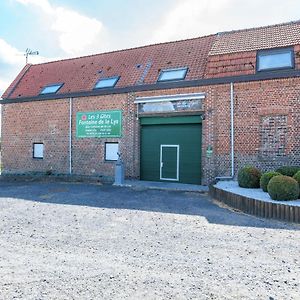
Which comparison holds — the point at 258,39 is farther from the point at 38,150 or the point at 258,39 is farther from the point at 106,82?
the point at 38,150

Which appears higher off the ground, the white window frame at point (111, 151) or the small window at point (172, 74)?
the small window at point (172, 74)

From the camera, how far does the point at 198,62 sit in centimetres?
1505

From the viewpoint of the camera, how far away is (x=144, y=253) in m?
5.14

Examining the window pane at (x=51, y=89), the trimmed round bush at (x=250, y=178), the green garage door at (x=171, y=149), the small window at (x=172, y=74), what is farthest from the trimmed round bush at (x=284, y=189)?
the window pane at (x=51, y=89)

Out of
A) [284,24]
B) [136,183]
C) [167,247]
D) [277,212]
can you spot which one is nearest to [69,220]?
[167,247]

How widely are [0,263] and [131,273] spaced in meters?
1.96

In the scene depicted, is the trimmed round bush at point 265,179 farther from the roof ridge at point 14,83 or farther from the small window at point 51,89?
the roof ridge at point 14,83

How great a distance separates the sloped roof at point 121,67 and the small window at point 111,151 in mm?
3071

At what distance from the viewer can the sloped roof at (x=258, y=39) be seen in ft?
44.1

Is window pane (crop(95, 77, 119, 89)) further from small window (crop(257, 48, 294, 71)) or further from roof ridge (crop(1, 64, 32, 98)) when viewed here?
small window (crop(257, 48, 294, 71))

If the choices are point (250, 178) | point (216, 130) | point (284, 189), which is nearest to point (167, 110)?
point (216, 130)

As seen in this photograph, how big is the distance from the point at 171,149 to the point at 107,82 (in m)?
5.10

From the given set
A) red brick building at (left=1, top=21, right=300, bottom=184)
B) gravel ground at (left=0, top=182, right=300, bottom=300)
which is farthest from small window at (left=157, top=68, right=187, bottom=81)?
gravel ground at (left=0, top=182, right=300, bottom=300)

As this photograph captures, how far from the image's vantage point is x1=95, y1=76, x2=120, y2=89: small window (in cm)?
1645
